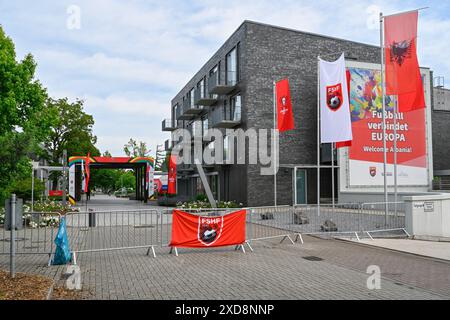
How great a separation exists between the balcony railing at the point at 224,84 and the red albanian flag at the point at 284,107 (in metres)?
8.19

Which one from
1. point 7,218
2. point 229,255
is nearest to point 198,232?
point 229,255

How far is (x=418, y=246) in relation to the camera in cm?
1324

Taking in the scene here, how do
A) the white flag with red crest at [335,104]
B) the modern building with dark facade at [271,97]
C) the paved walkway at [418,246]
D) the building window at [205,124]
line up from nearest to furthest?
the paved walkway at [418,246], the white flag with red crest at [335,104], the modern building with dark facade at [271,97], the building window at [205,124]

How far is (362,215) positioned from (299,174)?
15190 millimetres

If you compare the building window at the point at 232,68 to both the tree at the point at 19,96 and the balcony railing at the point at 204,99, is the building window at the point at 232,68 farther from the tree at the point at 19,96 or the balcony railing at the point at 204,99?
the tree at the point at 19,96

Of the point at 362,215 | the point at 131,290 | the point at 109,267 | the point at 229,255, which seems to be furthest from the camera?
the point at 362,215

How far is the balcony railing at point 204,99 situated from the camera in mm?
38884

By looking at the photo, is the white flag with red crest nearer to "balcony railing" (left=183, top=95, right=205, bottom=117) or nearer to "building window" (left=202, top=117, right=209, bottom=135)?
"building window" (left=202, top=117, right=209, bottom=135)

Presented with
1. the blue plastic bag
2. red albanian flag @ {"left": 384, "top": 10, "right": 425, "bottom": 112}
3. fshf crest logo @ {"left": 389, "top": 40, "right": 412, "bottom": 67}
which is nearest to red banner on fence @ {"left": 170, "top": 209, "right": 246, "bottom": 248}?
the blue plastic bag

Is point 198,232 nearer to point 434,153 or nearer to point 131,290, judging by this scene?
point 131,290

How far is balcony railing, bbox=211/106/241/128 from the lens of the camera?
106 ft

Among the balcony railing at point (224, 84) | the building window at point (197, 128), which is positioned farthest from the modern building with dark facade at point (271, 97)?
the building window at point (197, 128)

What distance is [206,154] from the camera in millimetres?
37531
